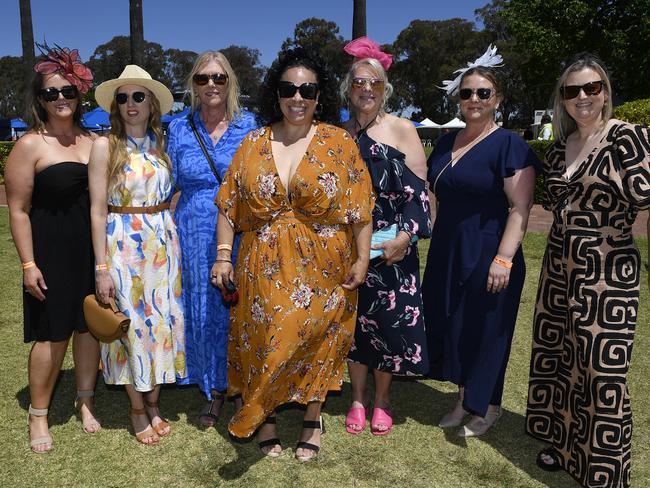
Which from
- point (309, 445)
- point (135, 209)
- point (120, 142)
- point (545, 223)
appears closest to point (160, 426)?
point (309, 445)

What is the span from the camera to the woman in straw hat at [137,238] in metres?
3.35

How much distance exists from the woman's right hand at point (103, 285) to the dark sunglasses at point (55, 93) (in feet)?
3.51

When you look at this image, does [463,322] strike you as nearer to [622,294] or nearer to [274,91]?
[622,294]

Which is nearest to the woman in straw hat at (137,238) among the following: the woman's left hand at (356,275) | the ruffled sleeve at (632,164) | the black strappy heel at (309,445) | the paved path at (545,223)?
the black strappy heel at (309,445)

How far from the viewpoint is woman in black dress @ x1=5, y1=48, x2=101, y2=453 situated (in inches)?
132

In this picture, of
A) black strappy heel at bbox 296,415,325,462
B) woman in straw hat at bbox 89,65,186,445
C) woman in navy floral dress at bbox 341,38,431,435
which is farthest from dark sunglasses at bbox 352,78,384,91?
black strappy heel at bbox 296,415,325,462

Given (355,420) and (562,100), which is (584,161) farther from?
(355,420)

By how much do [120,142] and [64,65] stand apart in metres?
0.63

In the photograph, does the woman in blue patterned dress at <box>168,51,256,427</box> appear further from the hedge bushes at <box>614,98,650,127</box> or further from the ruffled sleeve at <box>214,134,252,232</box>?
the hedge bushes at <box>614,98,650,127</box>

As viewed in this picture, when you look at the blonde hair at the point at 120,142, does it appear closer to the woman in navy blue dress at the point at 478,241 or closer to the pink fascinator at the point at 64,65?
the pink fascinator at the point at 64,65

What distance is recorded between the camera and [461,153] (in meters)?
3.57

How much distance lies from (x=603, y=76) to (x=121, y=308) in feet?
9.71

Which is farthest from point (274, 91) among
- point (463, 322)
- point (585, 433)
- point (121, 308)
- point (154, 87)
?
point (585, 433)

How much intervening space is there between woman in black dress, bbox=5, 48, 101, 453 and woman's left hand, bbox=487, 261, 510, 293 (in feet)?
7.97
